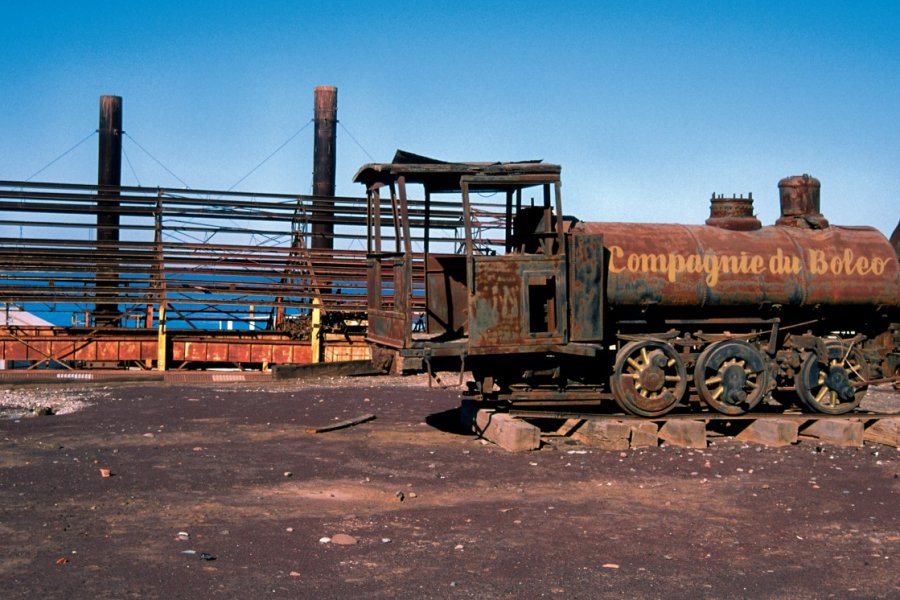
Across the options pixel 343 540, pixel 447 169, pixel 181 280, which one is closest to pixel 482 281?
pixel 447 169

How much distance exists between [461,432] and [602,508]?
4.41m

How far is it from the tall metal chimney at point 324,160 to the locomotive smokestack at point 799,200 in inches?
721

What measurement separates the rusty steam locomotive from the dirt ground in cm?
108

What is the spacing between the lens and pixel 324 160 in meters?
30.6

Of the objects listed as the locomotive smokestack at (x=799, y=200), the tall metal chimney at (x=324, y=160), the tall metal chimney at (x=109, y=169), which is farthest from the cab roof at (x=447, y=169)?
the tall metal chimney at (x=109, y=169)

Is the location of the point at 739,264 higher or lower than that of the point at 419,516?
higher

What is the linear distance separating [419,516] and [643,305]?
526 cm

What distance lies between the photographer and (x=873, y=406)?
15977mm

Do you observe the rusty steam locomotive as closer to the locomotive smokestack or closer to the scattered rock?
the locomotive smokestack

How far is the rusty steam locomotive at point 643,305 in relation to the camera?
11336 mm

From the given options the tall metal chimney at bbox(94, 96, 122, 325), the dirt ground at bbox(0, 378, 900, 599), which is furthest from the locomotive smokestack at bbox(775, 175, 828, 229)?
the tall metal chimney at bbox(94, 96, 122, 325)

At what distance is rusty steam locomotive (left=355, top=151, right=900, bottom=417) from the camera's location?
37.2 feet

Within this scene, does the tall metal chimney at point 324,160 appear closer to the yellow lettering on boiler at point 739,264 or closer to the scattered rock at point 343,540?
the yellow lettering on boiler at point 739,264

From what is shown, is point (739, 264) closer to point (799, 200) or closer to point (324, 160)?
point (799, 200)
